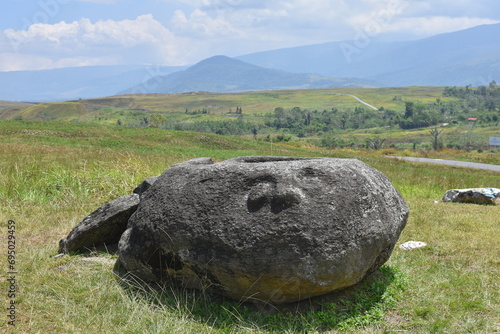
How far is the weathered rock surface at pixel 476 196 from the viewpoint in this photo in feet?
47.4

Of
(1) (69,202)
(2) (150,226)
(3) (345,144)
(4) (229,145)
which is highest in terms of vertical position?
(2) (150,226)

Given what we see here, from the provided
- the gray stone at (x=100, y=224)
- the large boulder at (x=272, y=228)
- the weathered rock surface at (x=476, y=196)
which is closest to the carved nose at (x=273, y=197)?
the large boulder at (x=272, y=228)

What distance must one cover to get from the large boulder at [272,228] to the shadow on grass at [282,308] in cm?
18

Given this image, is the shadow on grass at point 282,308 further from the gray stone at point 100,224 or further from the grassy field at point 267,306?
the gray stone at point 100,224

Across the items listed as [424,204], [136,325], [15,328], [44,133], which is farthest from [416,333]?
[44,133]

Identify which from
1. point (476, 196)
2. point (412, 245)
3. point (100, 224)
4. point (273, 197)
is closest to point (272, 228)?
point (273, 197)

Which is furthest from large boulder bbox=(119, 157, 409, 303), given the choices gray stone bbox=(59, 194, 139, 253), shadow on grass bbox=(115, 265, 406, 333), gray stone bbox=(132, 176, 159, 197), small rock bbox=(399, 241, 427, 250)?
small rock bbox=(399, 241, 427, 250)

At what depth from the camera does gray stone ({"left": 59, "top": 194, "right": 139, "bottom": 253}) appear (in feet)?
26.5

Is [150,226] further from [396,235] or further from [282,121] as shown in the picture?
[282,121]

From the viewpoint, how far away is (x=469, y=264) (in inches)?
305

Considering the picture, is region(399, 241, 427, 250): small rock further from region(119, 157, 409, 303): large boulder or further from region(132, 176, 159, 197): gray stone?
region(132, 176, 159, 197): gray stone

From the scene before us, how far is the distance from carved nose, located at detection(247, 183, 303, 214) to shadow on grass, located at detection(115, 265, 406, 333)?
142cm

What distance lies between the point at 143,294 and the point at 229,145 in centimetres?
4033

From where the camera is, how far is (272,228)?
223 inches
